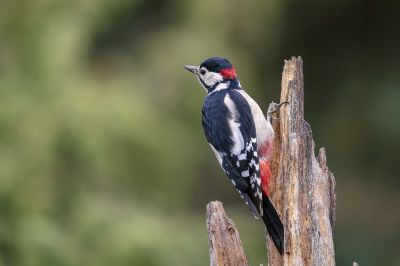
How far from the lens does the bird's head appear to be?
22.0 feet

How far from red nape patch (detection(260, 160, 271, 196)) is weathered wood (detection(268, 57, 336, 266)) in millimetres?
27

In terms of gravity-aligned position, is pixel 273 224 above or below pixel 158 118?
below

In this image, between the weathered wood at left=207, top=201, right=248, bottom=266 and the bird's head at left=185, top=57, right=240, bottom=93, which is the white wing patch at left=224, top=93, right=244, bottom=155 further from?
the weathered wood at left=207, top=201, right=248, bottom=266

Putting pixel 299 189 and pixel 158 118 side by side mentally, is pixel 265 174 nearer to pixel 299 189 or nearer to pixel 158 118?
pixel 299 189

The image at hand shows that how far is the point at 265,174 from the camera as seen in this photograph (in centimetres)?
579

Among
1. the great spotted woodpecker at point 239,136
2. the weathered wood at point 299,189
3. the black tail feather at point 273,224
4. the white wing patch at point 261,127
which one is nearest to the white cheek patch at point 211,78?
the great spotted woodpecker at point 239,136

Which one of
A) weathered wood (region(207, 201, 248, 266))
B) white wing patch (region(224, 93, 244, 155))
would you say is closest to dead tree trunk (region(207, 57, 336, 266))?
weathered wood (region(207, 201, 248, 266))

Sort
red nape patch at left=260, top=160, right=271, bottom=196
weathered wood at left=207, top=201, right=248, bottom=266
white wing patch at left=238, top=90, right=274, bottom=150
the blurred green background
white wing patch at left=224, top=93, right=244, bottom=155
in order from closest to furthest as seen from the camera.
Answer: weathered wood at left=207, top=201, right=248, bottom=266, red nape patch at left=260, top=160, right=271, bottom=196, white wing patch at left=238, top=90, right=274, bottom=150, white wing patch at left=224, top=93, right=244, bottom=155, the blurred green background

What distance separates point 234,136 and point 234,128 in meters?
0.07

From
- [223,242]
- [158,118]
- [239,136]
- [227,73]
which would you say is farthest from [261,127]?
[158,118]

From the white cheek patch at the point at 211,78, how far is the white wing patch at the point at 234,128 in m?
0.21

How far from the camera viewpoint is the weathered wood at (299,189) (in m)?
5.34

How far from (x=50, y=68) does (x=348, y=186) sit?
5679 millimetres

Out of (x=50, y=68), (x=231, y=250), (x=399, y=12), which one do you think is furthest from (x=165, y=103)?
(x=231, y=250)
